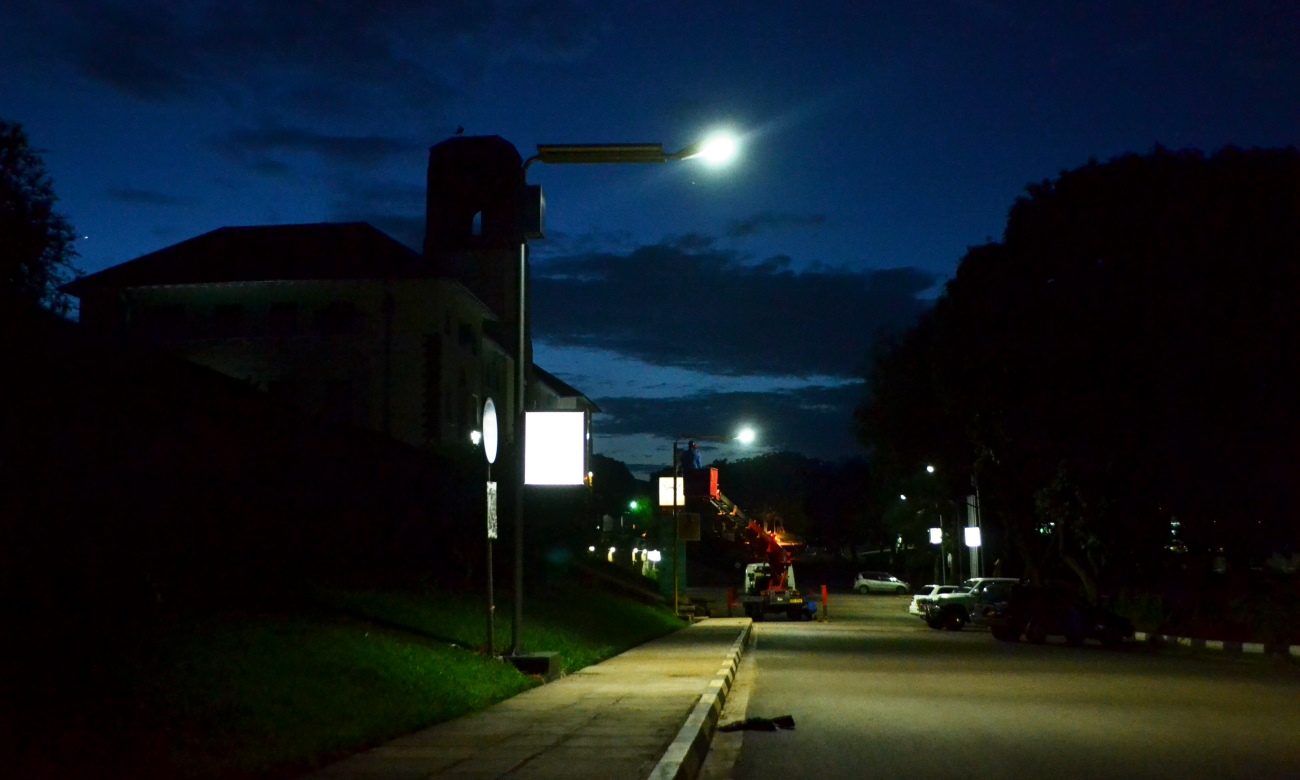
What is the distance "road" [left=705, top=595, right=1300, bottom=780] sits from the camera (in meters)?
11.4

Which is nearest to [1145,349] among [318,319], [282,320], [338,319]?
[338,319]

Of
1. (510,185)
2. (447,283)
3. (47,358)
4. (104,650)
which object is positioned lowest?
(104,650)

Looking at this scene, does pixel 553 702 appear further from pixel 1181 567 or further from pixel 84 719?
pixel 1181 567

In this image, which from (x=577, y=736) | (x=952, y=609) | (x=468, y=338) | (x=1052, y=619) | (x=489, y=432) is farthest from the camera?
(x=468, y=338)

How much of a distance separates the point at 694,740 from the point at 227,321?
137 ft

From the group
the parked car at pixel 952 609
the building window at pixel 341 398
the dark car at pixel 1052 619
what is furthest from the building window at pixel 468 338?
the dark car at pixel 1052 619

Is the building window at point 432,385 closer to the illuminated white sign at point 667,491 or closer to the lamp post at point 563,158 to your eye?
the illuminated white sign at point 667,491

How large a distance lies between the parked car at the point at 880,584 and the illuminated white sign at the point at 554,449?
7212cm

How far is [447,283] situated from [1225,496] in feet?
92.1

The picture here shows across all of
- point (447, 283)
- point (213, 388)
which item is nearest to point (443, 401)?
point (447, 283)

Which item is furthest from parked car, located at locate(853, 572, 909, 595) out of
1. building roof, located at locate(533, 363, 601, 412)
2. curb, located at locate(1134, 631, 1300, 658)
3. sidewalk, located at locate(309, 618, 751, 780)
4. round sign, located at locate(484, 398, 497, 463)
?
round sign, located at locate(484, 398, 497, 463)

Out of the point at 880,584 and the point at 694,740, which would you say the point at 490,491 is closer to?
the point at 694,740

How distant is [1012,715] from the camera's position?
15.5 metres

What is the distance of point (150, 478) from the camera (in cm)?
1523
